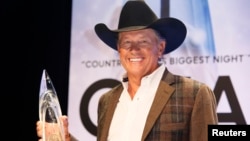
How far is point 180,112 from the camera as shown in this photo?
1.84 meters

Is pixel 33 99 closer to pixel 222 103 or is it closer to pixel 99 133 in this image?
pixel 99 133

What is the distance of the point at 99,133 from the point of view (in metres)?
2.06

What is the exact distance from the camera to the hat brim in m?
1.99

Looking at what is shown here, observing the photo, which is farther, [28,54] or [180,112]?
[28,54]

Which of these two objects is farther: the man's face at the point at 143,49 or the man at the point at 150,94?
the man's face at the point at 143,49

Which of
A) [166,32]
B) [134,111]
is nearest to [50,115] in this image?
[134,111]

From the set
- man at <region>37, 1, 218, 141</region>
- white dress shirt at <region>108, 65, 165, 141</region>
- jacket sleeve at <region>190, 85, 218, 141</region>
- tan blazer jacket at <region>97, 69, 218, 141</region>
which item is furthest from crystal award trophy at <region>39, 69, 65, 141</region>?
jacket sleeve at <region>190, 85, 218, 141</region>

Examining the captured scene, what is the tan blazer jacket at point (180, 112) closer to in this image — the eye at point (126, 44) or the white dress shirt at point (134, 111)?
the white dress shirt at point (134, 111)

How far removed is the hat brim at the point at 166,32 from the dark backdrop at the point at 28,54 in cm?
30

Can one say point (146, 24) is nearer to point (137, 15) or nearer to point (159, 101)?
point (137, 15)

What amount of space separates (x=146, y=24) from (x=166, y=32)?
88 mm

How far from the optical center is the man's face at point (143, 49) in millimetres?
1995

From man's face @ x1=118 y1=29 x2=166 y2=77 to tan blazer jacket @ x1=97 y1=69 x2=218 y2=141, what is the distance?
0.09 metres

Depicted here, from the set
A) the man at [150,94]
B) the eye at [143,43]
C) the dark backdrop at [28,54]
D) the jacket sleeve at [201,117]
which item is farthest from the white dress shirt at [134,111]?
the dark backdrop at [28,54]
